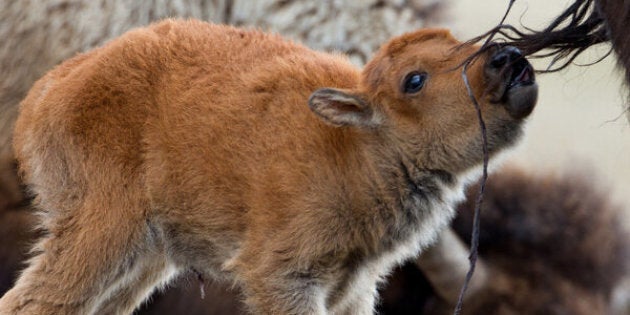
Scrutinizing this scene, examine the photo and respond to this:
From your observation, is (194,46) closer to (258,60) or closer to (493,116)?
(258,60)

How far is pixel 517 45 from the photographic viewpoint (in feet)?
11.6

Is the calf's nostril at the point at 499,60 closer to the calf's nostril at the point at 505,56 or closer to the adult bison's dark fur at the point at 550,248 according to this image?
the calf's nostril at the point at 505,56

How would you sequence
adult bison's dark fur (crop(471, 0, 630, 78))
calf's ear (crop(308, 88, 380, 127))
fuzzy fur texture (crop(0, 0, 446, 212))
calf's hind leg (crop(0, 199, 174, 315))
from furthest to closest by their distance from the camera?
fuzzy fur texture (crop(0, 0, 446, 212)) < calf's hind leg (crop(0, 199, 174, 315)) < calf's ear (crop(308, 88, 380, 127)) < adult bison's dark fur (crop(471, 0, 630, 78))

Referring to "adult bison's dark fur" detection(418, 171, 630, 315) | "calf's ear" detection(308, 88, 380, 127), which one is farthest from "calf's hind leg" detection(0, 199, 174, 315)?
"adult bison's dark fur" detection(418, 171, 630, 315)

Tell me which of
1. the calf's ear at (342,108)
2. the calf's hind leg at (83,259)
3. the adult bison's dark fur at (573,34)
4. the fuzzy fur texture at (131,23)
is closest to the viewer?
the adult bison's dark fur at (573,34)

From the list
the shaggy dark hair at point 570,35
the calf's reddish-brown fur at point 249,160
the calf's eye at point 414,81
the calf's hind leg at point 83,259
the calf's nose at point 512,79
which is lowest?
the calf's hind leg at point 83,259

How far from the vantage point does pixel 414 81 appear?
3.71 m

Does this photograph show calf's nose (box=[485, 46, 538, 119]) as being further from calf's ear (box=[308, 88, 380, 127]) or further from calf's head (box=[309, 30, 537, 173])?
calf's ear (box=[308, 88, 380, 127])

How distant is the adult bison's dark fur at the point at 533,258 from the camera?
5055 millimetres

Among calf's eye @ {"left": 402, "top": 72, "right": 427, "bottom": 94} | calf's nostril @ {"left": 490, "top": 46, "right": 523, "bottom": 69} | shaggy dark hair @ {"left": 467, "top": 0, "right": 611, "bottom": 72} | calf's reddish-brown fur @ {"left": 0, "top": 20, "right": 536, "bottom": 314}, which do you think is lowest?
calf's reddish-brown fur @ {"left": 0, "top": 20, "right": 536, "bottom": 314}

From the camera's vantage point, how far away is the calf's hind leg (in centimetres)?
389

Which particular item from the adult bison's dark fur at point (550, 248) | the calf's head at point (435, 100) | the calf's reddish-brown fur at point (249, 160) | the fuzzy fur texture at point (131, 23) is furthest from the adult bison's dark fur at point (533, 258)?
the calf's head at point (435, 100)

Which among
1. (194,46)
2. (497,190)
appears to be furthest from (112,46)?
(497,190)

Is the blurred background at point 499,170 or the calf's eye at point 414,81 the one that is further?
the blurred background at point 499,170
